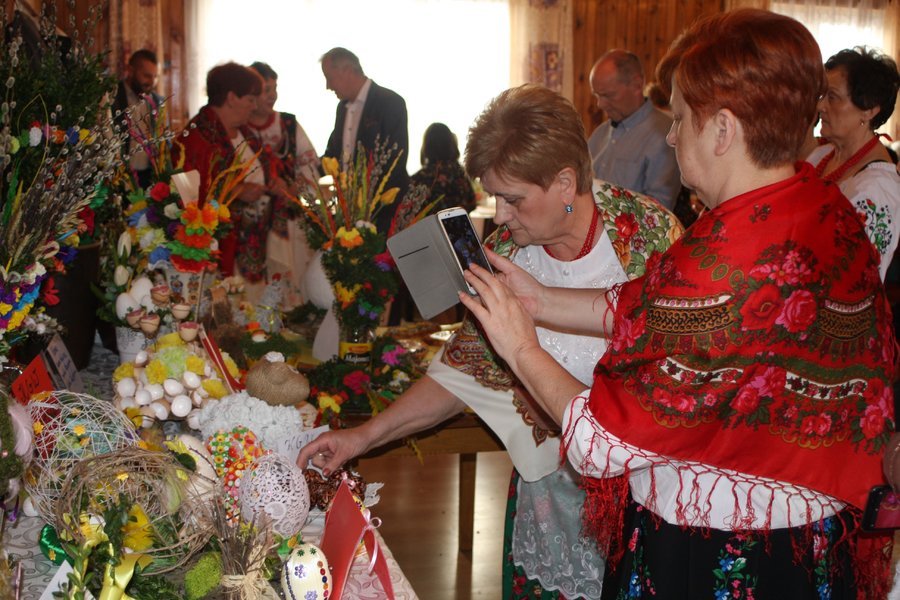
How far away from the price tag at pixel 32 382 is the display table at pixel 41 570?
7.7 inches

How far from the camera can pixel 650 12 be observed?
7.88 m

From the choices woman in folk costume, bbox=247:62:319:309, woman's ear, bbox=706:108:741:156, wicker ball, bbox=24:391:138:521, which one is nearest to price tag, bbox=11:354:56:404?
wicker ball, bbox=24:391:138:521

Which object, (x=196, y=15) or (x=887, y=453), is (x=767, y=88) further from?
(x=196, y=15)

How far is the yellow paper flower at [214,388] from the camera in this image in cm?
176

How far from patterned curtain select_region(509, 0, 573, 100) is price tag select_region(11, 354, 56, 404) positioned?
6.25 meters

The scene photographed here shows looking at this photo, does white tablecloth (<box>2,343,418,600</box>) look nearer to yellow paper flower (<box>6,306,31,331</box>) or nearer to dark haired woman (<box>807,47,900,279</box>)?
yellow paper flower (<box>6,306,31,331</box>)

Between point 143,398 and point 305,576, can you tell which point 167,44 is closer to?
point 143,398

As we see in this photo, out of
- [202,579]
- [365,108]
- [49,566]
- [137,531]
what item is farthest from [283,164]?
[202,579]

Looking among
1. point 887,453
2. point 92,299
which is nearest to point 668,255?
point 887,453

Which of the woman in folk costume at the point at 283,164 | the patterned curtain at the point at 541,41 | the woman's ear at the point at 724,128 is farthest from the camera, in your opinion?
the patterned curtain at the point at 541,41

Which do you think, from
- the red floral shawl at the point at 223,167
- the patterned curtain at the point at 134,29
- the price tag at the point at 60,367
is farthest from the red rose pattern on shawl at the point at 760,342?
the patterned curtain at the point at 134,29

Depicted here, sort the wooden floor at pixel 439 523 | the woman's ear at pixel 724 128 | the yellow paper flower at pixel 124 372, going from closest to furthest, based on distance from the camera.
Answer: the woman's ear at pixel 724 128 → the yellow paper flower at pixel 124 372 → the wooden floor at pixel 439 523

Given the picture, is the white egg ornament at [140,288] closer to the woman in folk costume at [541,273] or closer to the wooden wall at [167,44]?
the woman in folk costume at [541,273]

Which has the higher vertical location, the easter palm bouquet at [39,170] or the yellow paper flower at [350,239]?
the easter palm bouquet at [39,170]
